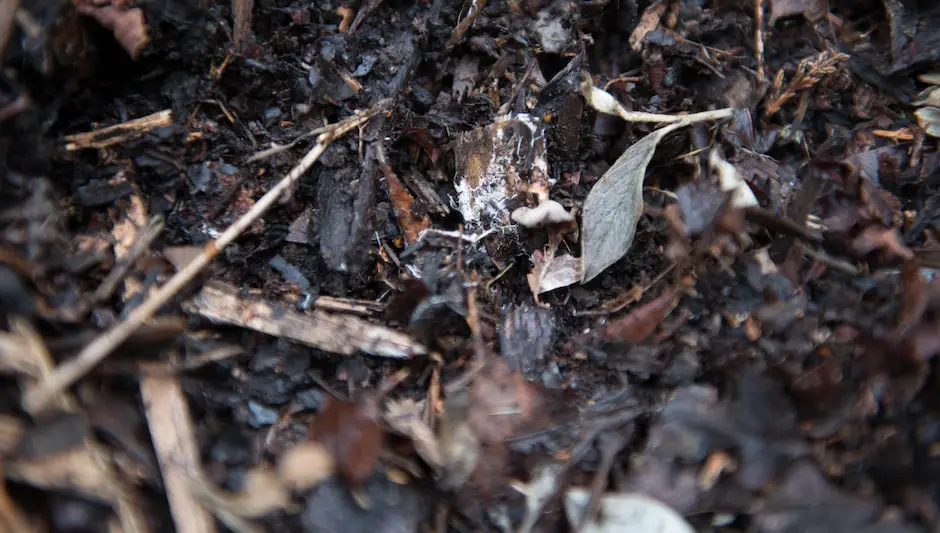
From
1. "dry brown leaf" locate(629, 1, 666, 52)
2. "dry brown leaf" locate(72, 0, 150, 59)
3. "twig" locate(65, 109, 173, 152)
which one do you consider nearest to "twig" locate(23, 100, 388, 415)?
"twig" locate(65, 109, 173, 152)

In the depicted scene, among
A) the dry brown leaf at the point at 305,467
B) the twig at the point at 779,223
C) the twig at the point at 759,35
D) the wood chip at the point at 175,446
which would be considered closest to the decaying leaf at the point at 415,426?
the dry brown leaf at the point at 305,467

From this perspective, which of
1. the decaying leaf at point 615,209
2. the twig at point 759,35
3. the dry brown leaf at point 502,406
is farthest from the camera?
the twig at point 759,35

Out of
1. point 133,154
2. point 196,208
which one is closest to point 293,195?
point 196,208

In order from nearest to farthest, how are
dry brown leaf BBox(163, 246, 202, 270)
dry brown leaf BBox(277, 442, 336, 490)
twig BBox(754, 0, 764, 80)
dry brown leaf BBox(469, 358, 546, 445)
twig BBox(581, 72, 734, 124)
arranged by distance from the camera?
dry brown leaf BBox(277, 442, 336, 490) → dry brown leaf BBox(469, 358, 546, 445) → dry brown leaf BBox(163, 246, 202, 270) → twig BBox(581, 72, 734, 124) → twig BBox(754, 0, 764, 80)

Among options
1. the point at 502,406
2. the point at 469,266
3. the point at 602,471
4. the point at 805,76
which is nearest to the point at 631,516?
the point at 602,471

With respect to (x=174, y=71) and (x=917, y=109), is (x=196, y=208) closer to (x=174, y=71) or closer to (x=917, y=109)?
(x=174, y=71)

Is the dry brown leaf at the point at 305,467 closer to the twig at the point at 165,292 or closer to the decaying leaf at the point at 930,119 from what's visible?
the twig at the point at 165,292

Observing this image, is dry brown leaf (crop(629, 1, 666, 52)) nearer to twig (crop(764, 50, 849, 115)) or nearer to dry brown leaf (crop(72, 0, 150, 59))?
twig (crop(764, 50, 849, 115))
